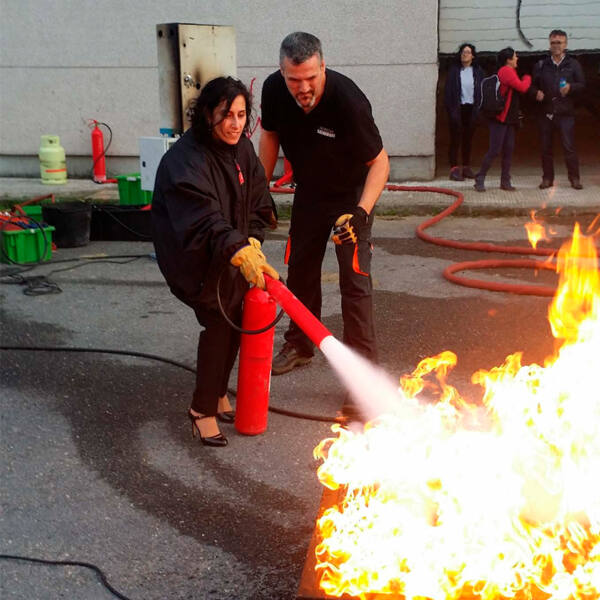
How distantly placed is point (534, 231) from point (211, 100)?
6.46 metres

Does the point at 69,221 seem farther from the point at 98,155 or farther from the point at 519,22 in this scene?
the point at 519,22

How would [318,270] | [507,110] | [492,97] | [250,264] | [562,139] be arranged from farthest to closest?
[562,139] → [507,110] → [492,97] → [318,270] → [250,264]

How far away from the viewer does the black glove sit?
454 centimetres

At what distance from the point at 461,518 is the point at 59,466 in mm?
2242

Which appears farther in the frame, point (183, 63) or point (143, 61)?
point (143, 61)

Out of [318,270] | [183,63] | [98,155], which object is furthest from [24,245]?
[98,155]

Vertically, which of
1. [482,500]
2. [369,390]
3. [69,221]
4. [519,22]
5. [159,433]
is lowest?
[159,433]

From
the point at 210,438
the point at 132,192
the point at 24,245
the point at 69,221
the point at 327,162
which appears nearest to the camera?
the point at 210,438

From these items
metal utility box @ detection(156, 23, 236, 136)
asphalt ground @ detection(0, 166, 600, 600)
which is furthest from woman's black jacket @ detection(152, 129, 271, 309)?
metal utility box @ detection(156, 23, 236, 136)

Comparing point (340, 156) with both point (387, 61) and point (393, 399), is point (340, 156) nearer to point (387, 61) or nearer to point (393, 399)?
point (393, 399)

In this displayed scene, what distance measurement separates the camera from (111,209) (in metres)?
9.51

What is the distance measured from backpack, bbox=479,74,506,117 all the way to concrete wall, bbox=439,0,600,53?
1.89 metres

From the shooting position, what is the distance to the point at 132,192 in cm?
1006

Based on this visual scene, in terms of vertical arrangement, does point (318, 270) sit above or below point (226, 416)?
above
